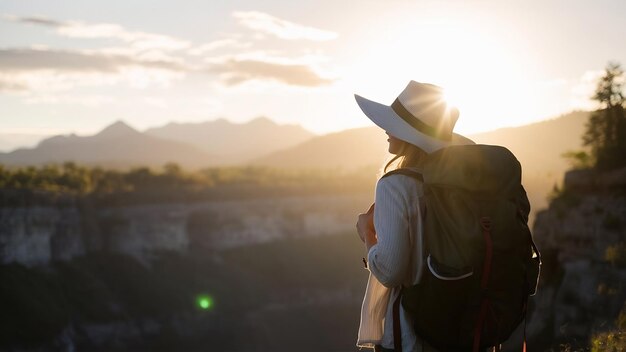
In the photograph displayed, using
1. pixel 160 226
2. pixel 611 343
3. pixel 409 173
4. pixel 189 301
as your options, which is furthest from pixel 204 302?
pixel 409 173

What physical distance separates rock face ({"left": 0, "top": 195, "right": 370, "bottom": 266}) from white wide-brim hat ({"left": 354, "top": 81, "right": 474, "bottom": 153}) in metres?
57.0

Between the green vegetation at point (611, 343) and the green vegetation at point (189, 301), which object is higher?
the green vegetation at point (611, 343)

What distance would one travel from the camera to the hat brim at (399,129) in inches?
164

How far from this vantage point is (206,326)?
219ft

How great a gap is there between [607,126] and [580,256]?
15.1 ft

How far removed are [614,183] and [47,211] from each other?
47.8 m

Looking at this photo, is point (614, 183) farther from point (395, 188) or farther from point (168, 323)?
point (168, 323)

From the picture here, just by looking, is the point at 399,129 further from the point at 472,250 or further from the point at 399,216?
the point at 472,250

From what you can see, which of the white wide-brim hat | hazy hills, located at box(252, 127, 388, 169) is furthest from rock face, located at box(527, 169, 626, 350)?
hazy hills, located at box(252, 127, 388, 169)

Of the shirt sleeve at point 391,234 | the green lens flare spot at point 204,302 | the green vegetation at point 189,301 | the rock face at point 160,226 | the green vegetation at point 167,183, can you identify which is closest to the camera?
the shirt sleeve at point 391,234

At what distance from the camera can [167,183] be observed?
8812cm

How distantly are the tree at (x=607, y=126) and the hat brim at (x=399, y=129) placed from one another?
19.5 meters

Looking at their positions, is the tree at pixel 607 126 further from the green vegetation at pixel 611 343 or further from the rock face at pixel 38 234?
the rock face at pixel 38 234

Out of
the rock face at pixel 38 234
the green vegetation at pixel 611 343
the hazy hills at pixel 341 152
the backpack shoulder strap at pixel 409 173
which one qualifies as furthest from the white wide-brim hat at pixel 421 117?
the hazy hills at pixel 341 152
